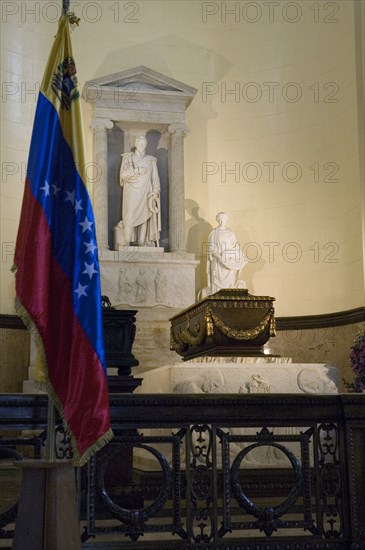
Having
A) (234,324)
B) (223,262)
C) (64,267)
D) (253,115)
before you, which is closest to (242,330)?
(234,324)

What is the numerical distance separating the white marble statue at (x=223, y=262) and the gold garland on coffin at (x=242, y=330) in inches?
126

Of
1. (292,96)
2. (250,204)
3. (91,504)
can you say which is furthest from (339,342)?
(91,504)

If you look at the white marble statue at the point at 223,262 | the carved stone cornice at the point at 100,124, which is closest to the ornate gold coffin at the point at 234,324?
the white marble statue at the point at 223,262

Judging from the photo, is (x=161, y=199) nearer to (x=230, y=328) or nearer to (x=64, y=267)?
→ (x=230, y=328)

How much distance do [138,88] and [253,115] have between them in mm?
2014

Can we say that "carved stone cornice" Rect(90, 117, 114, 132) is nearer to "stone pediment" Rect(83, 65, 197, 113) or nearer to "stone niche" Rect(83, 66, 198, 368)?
"stone niche" Rect(83, 66, 198, 368)

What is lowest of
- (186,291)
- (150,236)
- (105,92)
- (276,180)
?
(186,291)

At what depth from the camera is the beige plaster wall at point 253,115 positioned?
37.0ft

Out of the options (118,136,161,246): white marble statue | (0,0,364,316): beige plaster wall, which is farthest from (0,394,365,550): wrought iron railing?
(118,136,161,246): white marble statue

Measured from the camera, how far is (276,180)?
11992 millimetres

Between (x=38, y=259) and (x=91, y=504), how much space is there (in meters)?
1.21

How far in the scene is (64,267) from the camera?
3.72m

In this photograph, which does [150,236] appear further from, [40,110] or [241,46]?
[40,110]

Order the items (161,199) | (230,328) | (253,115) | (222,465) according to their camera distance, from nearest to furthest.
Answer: (222,465)
(230,328)
(161,199)
(253,115)
